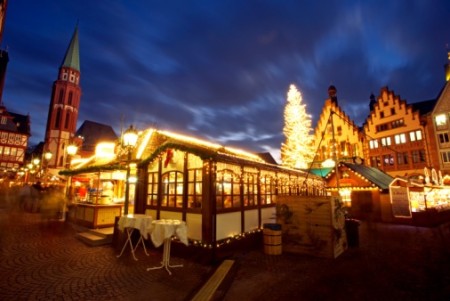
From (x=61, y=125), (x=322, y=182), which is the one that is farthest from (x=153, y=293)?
(x=61, y=125)

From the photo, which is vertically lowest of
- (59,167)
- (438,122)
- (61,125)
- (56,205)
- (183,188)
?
(56,205)

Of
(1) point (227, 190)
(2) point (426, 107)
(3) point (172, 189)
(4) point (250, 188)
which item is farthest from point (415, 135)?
(3) point (172, 189)

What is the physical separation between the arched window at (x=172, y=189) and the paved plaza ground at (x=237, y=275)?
193cm

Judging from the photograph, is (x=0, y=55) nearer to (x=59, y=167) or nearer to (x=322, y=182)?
(x=322, y=182)

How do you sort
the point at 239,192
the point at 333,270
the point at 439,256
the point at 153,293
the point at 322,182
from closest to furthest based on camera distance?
the point at 153,293
the point at 333,270
the point at 439,256
the point at 239,192
the point at 322,182

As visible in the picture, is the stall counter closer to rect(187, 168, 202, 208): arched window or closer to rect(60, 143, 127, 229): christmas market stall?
rect(60, 143, 127, 229): christmas market stall

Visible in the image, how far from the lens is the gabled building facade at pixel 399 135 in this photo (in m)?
28.8

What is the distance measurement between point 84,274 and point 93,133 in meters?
59.2

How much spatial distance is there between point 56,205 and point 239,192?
14.6 meters

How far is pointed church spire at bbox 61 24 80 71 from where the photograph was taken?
58794 mm

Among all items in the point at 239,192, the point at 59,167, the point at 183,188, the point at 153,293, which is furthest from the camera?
the point at 59,167

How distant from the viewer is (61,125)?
5259 cm

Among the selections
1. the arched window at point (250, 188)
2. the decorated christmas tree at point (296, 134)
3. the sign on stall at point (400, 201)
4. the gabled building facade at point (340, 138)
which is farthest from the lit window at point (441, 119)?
the arched window at point (250, 188)

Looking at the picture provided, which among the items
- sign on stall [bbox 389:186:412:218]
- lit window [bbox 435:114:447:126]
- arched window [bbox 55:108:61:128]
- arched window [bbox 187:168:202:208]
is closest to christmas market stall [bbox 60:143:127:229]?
arched window [bbox 187:168:202:208]
